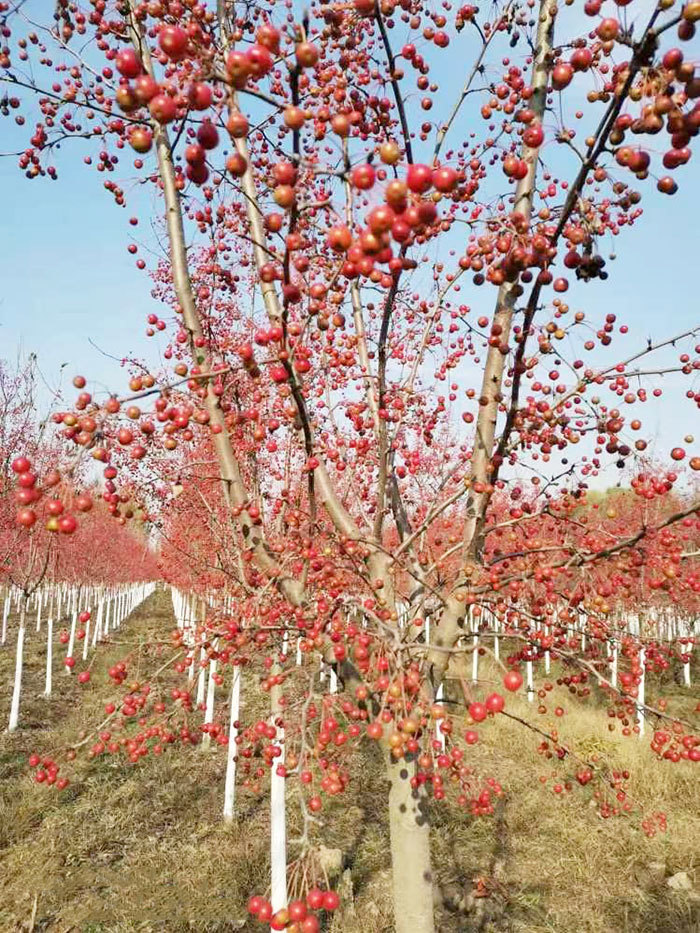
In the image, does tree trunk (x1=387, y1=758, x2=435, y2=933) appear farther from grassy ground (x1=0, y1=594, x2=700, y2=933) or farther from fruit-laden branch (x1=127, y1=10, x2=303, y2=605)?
grassy ground (x1=0, y1=594, x2=700, y2=933)

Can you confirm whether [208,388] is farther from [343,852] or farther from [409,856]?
[343,852]

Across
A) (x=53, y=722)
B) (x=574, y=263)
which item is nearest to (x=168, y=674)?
(x=53, y=722)

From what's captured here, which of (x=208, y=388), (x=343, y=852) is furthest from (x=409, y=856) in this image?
(x=343, y=852)

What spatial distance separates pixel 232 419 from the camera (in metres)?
3.19

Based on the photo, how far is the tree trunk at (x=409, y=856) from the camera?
3.16 m

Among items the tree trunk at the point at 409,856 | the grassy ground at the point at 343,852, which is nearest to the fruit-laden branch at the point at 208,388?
the tree trunk at the point at 409,856

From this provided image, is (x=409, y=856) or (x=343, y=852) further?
(x=343, y=852)

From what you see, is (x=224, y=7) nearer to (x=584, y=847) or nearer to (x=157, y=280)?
(x=157, y=280)

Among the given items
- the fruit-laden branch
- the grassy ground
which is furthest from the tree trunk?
the grassy ground

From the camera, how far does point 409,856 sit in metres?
3.22

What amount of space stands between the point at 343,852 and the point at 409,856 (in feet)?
18.3

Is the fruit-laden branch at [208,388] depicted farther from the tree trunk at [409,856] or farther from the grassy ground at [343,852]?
the grassy ground at [343,852]

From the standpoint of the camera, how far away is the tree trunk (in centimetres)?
316

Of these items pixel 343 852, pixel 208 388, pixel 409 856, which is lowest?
pixel 343 852
